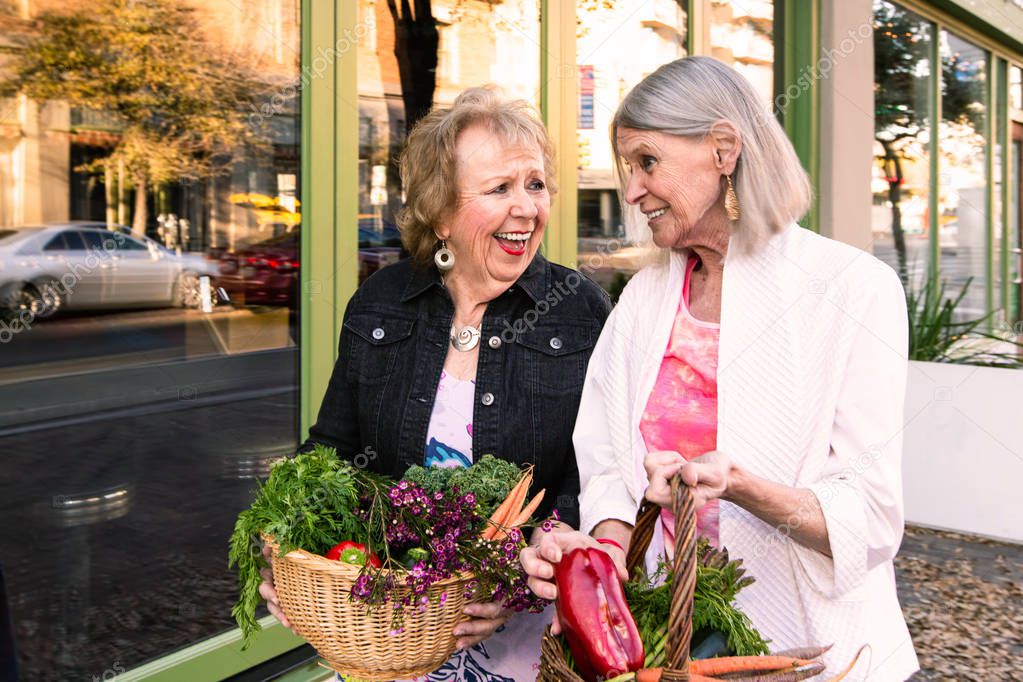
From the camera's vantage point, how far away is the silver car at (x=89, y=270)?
10.7 ft

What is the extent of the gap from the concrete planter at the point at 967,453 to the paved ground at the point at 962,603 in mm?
132

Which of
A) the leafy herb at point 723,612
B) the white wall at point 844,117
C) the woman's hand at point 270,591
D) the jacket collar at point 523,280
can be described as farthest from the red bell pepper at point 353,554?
the white wall at point 844,117

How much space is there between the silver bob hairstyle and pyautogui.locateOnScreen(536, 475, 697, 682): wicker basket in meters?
0.60

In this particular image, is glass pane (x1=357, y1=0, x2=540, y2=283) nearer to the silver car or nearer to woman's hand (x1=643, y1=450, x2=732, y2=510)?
the silver car

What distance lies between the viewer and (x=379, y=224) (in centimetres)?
400

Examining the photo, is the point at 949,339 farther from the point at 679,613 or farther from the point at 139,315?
the point at 679,613

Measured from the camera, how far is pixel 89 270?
349 cm

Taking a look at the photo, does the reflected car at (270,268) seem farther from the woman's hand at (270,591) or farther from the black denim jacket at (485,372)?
the woman's hand at (270,591)

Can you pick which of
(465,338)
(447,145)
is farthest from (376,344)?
(447,145)

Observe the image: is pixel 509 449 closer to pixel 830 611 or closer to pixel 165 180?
pixel 830 611

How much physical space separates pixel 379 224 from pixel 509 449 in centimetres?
Result: 194

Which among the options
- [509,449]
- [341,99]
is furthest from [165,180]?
[509,449]

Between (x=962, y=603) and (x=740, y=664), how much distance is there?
13.0 ft

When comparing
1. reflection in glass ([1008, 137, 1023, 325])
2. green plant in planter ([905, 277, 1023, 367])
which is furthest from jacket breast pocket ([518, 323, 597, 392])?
reflection in glass ([1008, 137, 1023, 325])
